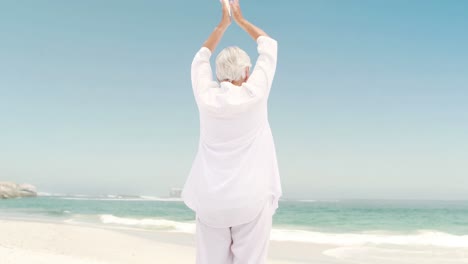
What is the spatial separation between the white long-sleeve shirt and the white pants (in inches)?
1.9

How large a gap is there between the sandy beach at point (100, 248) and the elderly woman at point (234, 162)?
4541mm

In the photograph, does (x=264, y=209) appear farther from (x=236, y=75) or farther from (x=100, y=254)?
Result: (x=100, y=254)

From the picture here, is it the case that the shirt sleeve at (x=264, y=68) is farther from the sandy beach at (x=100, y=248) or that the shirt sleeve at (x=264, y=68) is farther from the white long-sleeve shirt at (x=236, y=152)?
the sandy beach at (x=100, y=248)

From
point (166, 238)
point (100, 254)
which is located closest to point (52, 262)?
point (100, 254)

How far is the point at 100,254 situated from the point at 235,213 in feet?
21.9

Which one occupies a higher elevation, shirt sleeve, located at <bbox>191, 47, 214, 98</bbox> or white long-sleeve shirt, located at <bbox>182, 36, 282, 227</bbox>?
shirt sleeve, located at <bbox>191, 47, 214, 98</bbox>

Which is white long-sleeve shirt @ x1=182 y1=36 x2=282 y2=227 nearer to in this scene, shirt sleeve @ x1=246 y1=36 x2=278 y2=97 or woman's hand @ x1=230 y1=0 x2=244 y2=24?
shirt sleeve @ x1=246 y1=36 x2=278 y2=97

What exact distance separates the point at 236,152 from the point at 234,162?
1.7 inches

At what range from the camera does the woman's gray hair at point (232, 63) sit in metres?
2.13

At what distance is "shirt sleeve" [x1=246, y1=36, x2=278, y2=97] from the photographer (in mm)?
2113

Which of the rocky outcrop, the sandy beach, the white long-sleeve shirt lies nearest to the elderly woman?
the white long-sleeve shirt

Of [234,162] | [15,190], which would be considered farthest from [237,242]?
[15,190]

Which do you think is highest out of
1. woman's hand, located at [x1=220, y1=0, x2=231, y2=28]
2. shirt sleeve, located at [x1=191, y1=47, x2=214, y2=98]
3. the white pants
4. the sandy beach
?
woman's hand, located at [x1=220, y1=0, x2=231, y2=28]

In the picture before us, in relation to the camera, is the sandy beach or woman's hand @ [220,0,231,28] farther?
the sandy beach
